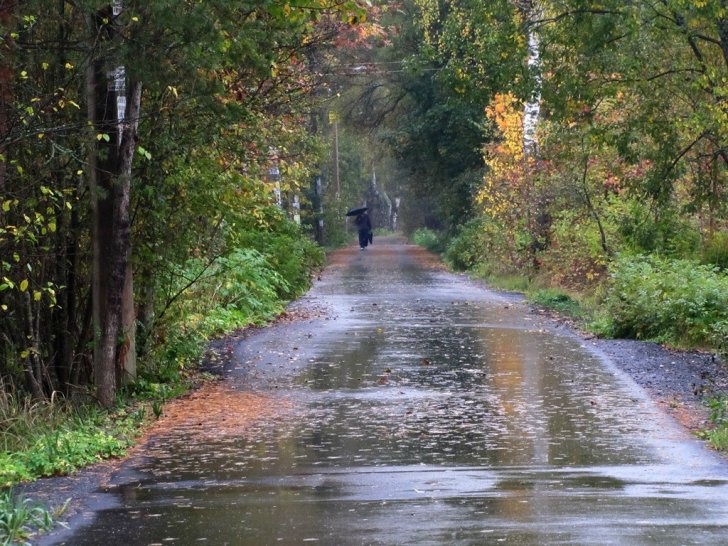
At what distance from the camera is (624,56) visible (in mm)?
15945

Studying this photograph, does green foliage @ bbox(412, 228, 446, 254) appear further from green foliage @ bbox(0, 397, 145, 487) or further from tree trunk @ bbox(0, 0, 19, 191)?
tree trunk @ bbox(0, 0, 19, 191)

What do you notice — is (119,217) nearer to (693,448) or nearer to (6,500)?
(6,500)

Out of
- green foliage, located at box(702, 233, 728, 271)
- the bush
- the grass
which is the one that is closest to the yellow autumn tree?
the bush

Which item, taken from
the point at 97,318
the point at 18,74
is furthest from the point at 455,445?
the point at 18,74

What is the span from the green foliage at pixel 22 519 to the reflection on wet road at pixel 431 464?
8.9 inches

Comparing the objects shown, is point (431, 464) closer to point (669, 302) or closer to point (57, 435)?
point (57, 435)

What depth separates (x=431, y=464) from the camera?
9164 mm

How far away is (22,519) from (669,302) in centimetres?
1177

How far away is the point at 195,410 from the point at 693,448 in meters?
5.19

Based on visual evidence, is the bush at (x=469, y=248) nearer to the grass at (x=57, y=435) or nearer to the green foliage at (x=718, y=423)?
the green foliage at (x=718, y=423)

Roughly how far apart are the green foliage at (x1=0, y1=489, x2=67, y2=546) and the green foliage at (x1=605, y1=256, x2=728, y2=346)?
32.8ft

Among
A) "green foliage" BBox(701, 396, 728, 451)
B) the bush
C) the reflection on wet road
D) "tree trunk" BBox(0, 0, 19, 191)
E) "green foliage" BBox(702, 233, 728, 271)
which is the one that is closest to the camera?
the reflection on wet road

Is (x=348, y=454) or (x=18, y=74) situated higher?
(x=18, y=74)

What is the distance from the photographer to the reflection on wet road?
709 cm
